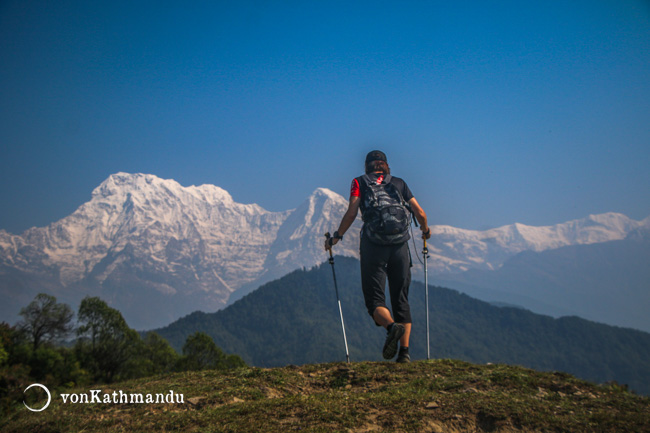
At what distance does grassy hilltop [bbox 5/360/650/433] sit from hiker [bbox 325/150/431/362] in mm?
1109

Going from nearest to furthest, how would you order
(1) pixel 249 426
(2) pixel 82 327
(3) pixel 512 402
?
1. (1) pixel 249 426
2. (3) pixel 512 402
3. (2) pixel 82 327

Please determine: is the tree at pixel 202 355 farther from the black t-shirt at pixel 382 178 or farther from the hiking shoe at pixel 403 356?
the black t-shirt at pixel 382 178

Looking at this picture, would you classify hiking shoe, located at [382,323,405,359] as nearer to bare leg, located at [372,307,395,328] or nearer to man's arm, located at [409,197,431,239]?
Answer: bare leg, located at [372,307,395,328]

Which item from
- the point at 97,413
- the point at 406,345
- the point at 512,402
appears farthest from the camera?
the point at 406,345

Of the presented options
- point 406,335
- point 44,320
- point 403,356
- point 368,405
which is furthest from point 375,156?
point 44,320

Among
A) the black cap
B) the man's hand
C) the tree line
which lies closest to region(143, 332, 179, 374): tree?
the tree line

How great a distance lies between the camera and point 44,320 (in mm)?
39938

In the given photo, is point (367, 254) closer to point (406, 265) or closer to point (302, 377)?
point (406, 265)

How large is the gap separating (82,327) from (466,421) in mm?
44423

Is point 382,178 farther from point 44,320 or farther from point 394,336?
point 44,320

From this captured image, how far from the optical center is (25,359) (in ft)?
114

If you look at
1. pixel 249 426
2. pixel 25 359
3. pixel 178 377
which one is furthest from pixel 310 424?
pixel 25 359

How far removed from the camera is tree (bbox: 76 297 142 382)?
41.8 metres

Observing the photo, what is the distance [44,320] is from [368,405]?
42.1 meters
